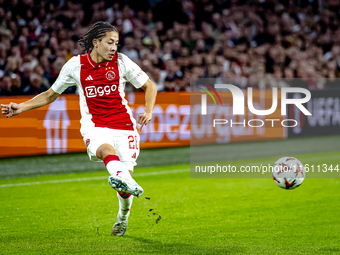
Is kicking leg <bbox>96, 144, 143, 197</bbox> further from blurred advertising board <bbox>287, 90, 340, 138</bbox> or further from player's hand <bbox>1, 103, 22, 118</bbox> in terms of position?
blurred advertising board <bbox>287, 90, 340, 138</bbox>

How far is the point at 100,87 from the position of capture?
4.86 meters

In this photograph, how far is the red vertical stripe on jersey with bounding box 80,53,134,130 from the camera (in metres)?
4.85

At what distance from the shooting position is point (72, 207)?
655cm

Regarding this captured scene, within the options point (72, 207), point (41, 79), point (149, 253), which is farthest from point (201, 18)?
point (149, 253)

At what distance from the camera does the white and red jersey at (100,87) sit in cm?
486

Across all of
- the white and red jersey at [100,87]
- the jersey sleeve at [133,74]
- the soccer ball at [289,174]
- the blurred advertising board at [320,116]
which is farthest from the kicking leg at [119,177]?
the blurred advertising board at [320,116]

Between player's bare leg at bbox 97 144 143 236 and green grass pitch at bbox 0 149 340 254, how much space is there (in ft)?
Answer: 0.42

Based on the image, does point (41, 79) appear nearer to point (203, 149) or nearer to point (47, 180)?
point (47, 180)

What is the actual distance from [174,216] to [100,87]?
2051 mm

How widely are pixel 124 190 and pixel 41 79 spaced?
6340mm

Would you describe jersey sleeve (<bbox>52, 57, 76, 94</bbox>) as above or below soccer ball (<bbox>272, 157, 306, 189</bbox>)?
above

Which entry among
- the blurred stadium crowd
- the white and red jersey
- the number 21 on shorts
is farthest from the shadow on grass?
the blurred stadium crowd

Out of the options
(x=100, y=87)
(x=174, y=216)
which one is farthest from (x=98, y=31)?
(x=174, y=216)

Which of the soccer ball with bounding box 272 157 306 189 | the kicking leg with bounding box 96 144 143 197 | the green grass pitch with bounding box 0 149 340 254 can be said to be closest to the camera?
the kicking leg with bounding box 96 144 143 197
